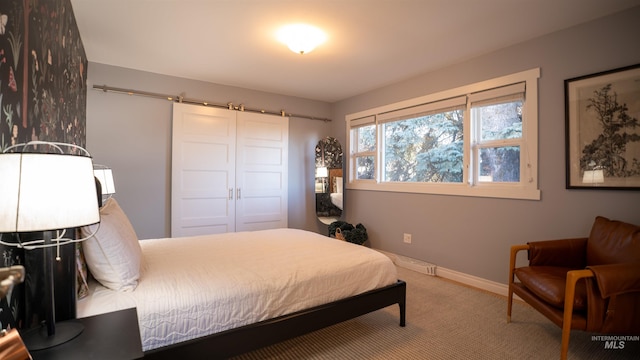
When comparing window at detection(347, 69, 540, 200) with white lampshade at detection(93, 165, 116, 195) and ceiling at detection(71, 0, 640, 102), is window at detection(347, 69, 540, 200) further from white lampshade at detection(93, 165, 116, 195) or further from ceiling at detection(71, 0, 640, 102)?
white lampshade at detection(93, 165, 116, 195)

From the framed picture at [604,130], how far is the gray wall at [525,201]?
7cm

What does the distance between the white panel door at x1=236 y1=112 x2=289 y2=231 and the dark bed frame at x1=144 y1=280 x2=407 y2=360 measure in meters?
2.72

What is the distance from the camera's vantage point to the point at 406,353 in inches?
76.9

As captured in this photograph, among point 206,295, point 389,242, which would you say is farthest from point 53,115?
point 389,242

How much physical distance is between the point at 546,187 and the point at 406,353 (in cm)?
202

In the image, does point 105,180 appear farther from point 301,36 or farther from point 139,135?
point 301,36

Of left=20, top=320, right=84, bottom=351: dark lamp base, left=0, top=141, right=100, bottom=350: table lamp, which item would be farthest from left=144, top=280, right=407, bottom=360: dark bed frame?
left=0, top=141, right=100, bottom=350: table lamp

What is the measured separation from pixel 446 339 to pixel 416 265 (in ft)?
5.24

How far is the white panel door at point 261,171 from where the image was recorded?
4379 mm

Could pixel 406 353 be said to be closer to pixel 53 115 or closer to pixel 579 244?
pixel 579 244

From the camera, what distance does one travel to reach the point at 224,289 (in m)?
1.60

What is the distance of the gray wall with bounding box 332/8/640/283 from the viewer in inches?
94.3

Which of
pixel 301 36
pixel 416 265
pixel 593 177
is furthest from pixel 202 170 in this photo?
pixel 593 177

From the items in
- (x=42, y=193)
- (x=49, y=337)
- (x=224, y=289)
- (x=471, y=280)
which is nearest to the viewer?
(x=42, y=193)
